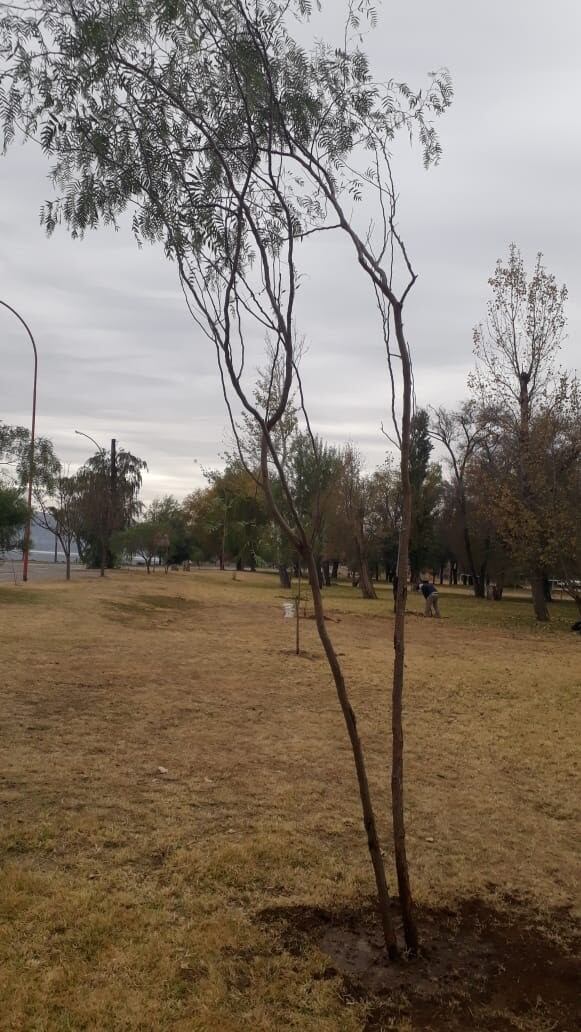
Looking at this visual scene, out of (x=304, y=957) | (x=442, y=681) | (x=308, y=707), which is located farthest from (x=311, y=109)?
(x=442, y=681)

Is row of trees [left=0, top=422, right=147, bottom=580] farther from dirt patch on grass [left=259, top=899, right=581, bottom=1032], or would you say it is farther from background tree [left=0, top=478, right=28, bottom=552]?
dirt patch on grass [left=259, top=899, right=581, bottom=1032]

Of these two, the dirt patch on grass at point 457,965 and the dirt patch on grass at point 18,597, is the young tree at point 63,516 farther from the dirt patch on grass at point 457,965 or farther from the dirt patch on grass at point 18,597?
the dirt patch on grass at point 457,965

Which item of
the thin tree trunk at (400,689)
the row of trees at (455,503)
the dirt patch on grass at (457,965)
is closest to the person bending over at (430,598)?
the row of trees at (455,503)

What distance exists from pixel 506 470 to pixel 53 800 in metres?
22.3

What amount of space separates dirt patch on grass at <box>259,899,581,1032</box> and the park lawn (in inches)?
Answer: 0.4

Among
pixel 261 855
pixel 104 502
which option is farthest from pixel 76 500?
pixel 261 855

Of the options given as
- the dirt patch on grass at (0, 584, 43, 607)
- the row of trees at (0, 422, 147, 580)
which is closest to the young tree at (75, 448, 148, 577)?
the row of trees at (0, 422, 147, 580)

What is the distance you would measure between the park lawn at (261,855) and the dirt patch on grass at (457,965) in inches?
0.4

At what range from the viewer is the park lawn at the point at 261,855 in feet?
9.13

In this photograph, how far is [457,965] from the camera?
3105 mm

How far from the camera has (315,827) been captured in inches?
182

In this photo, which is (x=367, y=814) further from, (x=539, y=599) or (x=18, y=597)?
(x=539, y=599)

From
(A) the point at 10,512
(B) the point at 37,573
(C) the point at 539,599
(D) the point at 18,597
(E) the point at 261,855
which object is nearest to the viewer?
(E) the point at 261,855

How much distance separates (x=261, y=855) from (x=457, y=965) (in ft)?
4.33
